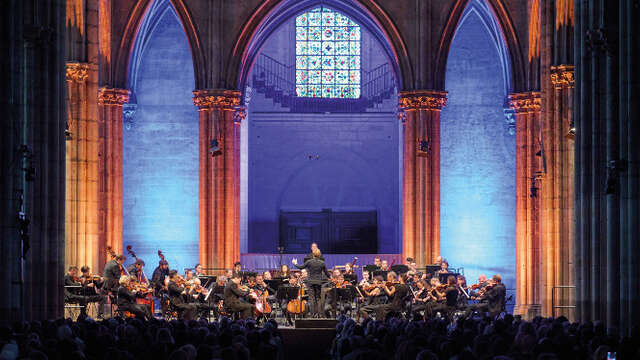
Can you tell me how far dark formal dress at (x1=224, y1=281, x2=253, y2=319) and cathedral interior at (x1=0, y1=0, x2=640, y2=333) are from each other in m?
4.77

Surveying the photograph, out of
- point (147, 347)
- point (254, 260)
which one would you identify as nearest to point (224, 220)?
point (254, 260)

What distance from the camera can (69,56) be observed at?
89.4 ft

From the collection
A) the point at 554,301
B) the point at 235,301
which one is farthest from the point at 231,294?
the point at 554,301

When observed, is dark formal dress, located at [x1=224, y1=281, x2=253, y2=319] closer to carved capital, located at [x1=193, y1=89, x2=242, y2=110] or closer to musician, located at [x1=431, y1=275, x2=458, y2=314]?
musician, located at [x1=431, y1=275, x2=458, y2=314]

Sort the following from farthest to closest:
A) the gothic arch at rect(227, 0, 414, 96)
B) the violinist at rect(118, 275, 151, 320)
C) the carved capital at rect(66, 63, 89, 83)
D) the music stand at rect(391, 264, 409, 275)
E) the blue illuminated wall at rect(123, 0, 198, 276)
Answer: the blue illuminated wall at rect(123, 0, 198, 276) → the gothic arch at rect(227, 0, 414, 96) → the music stand at rect(391, 264, 409, 275) → the carved capital at rect(66, 63, 89, 83) → the violinist at rect(118, 275, 151, 320)

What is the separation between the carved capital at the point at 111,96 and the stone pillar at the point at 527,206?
14.1m

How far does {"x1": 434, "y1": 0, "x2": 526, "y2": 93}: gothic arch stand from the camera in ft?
106

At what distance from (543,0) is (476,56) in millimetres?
12282

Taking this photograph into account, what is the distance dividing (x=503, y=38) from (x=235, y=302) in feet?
50.4

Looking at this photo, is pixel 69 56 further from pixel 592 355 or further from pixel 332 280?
pixel 592 355

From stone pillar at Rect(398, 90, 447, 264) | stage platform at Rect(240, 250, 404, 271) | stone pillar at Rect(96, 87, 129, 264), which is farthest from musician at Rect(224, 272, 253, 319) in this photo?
stage platform at Rect(240, 250, 404, 271)

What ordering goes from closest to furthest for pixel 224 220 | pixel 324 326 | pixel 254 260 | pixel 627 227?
pixel 627 227 < pixel 324 326 < pixel 224 220 < pixel 254 260

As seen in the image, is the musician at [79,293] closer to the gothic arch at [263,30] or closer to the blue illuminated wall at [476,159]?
the gothic arch at [263,30]

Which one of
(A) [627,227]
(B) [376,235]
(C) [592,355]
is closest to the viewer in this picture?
(C) [592,355]
